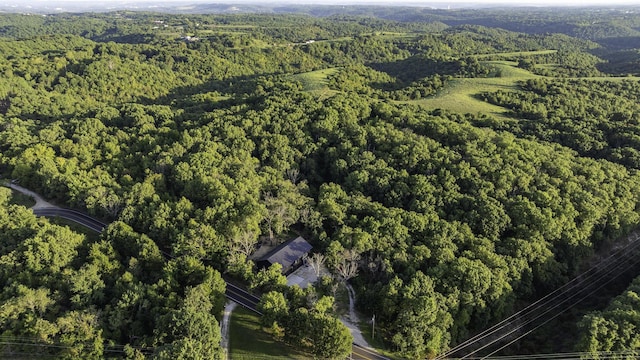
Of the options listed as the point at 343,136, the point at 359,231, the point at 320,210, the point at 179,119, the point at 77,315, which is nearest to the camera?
the point at 77,315

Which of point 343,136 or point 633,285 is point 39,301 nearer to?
point 343,136

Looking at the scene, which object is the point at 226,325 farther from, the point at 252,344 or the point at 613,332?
the point at 613,332

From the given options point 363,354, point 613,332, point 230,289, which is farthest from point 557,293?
point 230,289

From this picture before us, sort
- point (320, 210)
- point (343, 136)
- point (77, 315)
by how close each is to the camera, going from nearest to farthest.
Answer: point (77, 315) < point (320, 210) < point (343, 136)

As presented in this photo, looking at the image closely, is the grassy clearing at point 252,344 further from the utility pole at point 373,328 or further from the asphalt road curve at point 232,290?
the utility pole at point 373,328

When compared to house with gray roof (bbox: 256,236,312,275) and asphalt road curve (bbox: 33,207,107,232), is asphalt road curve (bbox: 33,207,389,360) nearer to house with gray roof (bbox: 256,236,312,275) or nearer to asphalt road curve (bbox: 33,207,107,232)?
asphalt road curve (bbox: 33,207,107,232)

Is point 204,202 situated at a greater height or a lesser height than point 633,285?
greater

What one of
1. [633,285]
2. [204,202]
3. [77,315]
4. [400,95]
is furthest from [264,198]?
[400,95]
